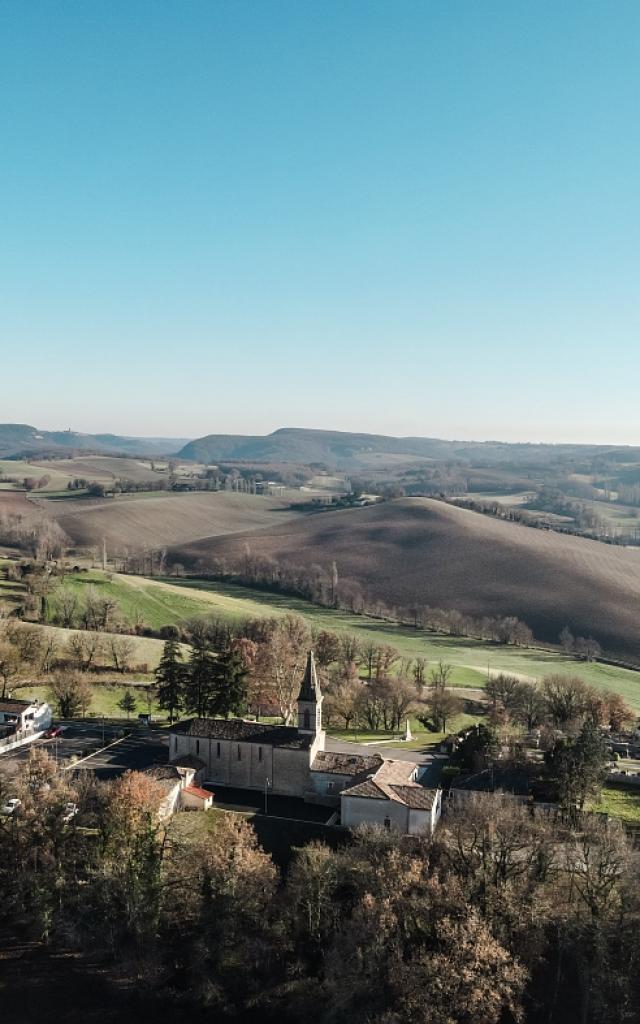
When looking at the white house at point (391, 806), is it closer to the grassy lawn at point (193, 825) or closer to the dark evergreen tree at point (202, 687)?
the grassy lawn at point (193, 825)

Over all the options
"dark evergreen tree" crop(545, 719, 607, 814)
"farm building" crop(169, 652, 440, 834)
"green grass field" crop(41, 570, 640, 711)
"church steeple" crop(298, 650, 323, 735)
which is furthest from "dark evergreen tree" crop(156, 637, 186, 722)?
"green grass field" crop(41, 570, 640, 711)

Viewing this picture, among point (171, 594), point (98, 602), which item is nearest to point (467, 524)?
point (171, 594)

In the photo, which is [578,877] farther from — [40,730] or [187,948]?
[40,730]

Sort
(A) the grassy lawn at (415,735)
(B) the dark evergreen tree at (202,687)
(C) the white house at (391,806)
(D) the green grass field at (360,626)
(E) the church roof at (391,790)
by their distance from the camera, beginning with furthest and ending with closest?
(D) the green grass field at (360,626) → (A) the grassy lawn at (415,735) → (B) the dark evergreen tree at (202,687) → (E) the church roof at (391,790) → (C) the white house at (391,806)

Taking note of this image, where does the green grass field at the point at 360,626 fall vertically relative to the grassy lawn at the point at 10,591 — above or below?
below

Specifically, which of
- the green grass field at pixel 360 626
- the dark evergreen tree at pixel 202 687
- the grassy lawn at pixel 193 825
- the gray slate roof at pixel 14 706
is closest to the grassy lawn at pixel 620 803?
the grassy lawn at pixel 193 825

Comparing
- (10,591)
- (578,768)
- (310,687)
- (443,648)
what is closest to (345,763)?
(310,687)
